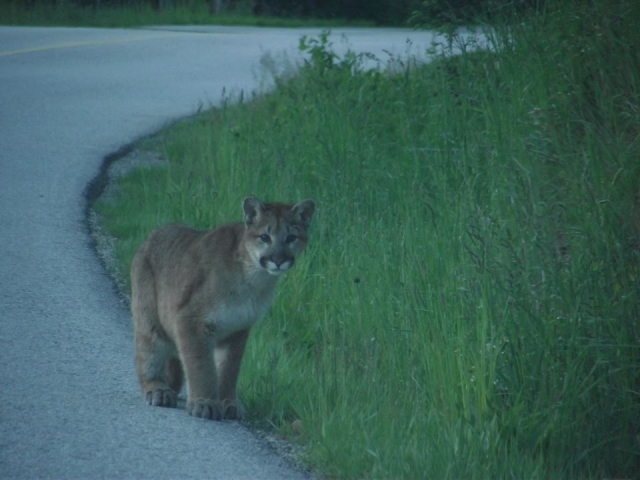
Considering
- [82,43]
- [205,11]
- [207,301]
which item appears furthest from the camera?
[205,11]

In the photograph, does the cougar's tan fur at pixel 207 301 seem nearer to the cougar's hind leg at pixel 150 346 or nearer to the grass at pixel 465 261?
the cougar's hind leg at pixel 150 346

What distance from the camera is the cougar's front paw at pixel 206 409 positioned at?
536 centimetres

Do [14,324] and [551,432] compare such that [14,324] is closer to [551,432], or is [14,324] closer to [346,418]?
[346,418]

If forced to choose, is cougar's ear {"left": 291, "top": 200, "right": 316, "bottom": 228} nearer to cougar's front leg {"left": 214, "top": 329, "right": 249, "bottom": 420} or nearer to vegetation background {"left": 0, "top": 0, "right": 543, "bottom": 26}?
cougar's front leg {"left": 214, "top": 329, "right": 249, "bottom": 420}

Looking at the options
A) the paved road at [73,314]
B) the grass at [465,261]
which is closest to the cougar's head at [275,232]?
the grass at [465,261]

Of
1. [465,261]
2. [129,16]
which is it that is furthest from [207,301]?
[129,16]

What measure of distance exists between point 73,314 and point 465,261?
2.53m

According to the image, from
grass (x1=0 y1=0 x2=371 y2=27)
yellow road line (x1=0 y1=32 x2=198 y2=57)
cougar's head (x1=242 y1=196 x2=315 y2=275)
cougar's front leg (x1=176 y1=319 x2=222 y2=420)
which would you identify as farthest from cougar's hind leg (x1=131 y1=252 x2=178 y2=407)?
grass (x1=0 y1=0 x2=371 y2=27)

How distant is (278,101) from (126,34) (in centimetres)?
1256

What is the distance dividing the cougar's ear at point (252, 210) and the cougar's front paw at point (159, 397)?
1090 millimetres

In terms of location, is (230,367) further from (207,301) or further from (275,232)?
(275,232)

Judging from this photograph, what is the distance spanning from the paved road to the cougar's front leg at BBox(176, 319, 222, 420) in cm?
13

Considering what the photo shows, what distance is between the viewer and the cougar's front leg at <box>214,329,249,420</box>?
545 cm

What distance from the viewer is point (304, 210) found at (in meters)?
6.21
